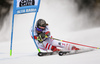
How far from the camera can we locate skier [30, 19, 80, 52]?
10.4 ft

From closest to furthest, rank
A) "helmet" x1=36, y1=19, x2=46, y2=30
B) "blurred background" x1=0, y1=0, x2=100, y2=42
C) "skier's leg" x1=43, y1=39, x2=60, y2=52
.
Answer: "helmet" x1=36, y1=19, x2=46, y2=30
"skier's leg" x1=43, y1=39, x2=60, y2=52
"blurred background" x1=0, y1=0, x2=100, y2=42

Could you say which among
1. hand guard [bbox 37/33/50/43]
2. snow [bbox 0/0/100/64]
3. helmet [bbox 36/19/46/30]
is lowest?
snow [bbox 0/0/100/64]

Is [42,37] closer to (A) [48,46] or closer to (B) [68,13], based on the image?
(A) [48,46]

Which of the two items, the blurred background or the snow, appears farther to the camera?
the blurred background

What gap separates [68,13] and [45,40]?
369cm

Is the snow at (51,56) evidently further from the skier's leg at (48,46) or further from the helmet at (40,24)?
the helmet at (40,24)

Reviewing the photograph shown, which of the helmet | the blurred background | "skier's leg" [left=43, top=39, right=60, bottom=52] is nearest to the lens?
the helmet

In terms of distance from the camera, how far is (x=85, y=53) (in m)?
3.33

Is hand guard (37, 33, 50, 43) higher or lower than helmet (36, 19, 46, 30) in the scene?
lower

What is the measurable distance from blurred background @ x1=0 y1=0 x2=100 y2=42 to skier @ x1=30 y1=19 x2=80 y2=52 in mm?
2542

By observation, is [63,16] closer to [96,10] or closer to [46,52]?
Answer: [96,10]

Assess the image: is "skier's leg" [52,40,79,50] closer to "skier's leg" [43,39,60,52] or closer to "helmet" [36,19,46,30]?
"skier's leg" [43,39,60,52]

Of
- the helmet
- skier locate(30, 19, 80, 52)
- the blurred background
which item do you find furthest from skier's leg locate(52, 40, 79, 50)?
the blurred background

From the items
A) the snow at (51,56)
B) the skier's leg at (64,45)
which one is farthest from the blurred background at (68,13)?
the skier's leg at (64,45)
